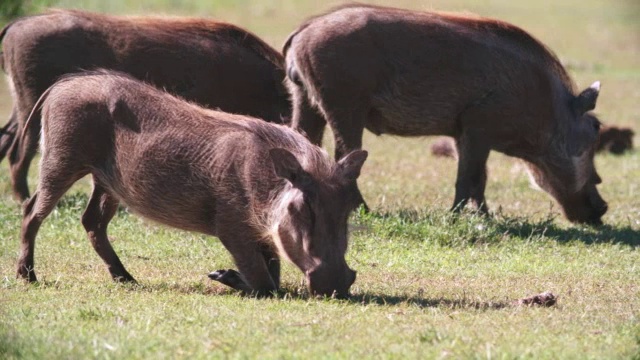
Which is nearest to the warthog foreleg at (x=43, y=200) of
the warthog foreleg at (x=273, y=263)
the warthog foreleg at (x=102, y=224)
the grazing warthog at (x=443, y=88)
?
the warthog foreleg at (x=102, y=224)

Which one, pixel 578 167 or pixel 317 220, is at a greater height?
pixel 317 220

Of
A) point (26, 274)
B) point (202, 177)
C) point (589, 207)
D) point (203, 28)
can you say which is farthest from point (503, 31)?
point (26, 274)

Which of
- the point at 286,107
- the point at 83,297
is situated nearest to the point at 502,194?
the point at 286,107

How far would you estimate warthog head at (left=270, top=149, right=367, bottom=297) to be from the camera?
5.79m

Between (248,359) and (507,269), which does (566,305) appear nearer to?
(507,269)

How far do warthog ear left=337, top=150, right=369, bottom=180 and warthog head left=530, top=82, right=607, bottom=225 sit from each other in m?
3.51

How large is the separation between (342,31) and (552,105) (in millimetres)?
1730

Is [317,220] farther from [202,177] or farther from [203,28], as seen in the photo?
[203,28]

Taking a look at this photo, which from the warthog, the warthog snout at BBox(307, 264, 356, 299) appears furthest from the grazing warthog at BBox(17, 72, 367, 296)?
the warthog

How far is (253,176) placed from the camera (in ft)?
20.3

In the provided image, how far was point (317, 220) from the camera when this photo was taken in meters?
5.83

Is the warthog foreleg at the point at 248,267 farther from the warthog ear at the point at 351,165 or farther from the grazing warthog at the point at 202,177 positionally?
the warthog ear at the point at 351,165

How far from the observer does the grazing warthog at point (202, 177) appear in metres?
5.89

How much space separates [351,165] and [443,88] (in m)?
3.07
